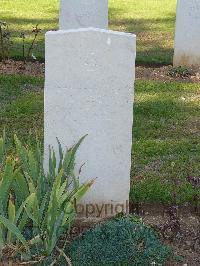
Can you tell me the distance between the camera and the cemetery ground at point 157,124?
4.21 m

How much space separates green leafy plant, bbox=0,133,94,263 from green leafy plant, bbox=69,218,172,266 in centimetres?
14

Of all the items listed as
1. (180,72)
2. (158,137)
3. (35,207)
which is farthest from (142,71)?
(35,207)

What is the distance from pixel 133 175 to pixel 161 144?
2.48 ft

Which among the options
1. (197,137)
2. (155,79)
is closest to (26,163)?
(197,137)

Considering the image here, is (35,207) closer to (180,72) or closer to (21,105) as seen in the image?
(21,105)

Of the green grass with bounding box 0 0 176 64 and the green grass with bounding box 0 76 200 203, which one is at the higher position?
the green grass with bounding box 0 0 176 64

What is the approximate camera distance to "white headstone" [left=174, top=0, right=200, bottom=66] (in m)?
7.88

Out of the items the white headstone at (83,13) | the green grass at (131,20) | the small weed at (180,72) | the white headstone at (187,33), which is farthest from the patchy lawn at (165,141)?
the green grass at (131,20)

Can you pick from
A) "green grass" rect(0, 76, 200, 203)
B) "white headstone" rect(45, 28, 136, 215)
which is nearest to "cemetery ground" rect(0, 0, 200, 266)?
"green grass" rect(0, 76, 200, 203)

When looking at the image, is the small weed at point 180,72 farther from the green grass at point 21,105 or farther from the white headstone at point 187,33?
the green grass at point 21,105

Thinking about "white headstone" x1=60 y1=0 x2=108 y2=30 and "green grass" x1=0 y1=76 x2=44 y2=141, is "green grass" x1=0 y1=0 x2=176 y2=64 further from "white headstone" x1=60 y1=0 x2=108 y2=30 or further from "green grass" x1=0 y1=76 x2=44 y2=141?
"green grass" x1=0 y1=76 x2=44 y2=141

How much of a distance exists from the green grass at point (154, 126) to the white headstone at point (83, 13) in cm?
78

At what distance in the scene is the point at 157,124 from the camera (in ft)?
19.9

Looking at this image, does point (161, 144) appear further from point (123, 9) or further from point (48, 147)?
point (123, 9)
